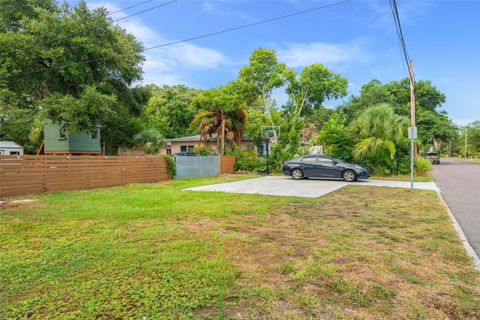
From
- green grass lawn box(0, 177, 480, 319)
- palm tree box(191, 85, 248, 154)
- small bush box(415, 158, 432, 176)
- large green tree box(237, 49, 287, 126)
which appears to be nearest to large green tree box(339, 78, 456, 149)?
large green tree box(237, 49, 287, 126)

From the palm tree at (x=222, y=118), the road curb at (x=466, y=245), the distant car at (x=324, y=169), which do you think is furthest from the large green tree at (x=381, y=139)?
the road curb at (x=466, y=245)

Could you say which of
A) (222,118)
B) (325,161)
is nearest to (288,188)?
(325,161)

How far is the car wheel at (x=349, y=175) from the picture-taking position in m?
15.2

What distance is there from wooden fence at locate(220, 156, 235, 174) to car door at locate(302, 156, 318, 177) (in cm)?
602

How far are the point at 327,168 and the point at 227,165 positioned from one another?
740 cm

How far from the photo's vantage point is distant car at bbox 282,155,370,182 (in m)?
15.2

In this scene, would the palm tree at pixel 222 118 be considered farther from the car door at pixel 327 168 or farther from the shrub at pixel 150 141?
the car door at pixel 327 168

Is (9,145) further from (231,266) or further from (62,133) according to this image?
(231,266)

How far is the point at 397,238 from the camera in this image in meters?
4.91

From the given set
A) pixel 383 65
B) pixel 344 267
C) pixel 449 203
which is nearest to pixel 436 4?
pixel 383 65

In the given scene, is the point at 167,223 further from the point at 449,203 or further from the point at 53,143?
the point at 53,143

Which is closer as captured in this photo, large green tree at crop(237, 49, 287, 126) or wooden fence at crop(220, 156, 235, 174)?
wooden fence at crop(220, 156, 235, 174)

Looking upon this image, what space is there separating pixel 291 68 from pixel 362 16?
2008 centimetres

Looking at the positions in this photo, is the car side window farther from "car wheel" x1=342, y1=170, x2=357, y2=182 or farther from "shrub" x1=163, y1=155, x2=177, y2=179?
"shrub" x1=163, y1=155, x2=177, y2=179
